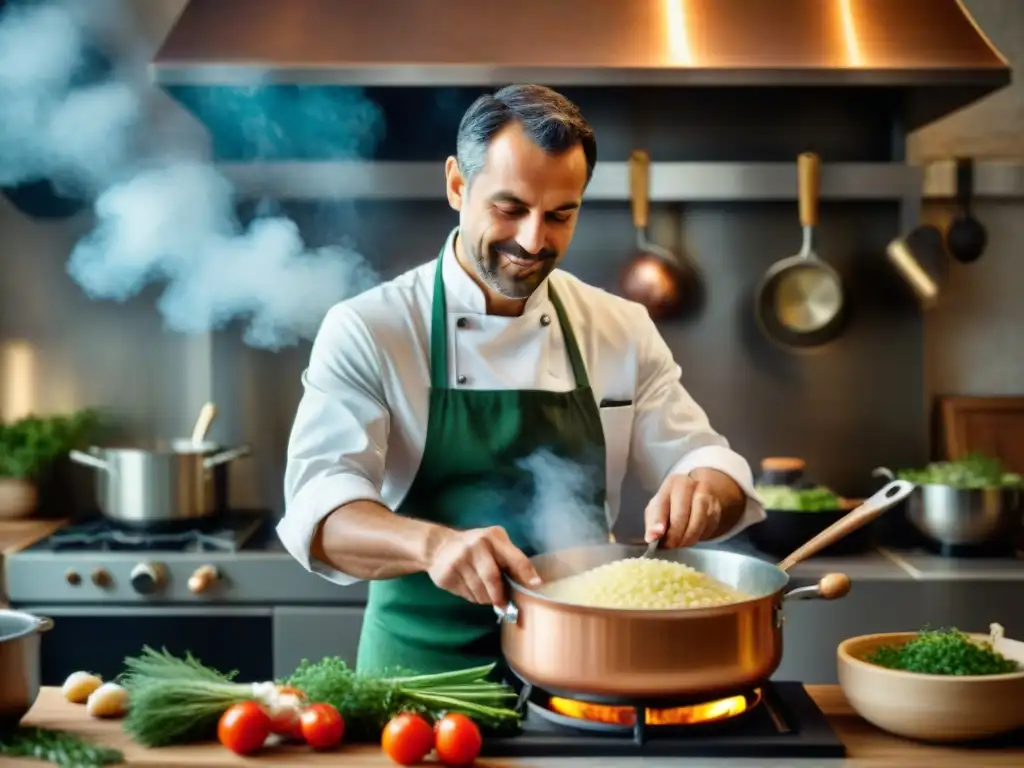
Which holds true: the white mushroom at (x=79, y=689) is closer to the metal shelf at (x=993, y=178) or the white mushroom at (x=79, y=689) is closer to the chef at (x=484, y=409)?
the chef at (x=484, y=409)

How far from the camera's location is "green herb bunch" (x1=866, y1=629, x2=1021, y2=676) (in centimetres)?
152

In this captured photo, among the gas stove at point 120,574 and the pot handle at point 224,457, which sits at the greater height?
the pot handle at point 224,457

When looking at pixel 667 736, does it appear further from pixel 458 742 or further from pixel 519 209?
pixel 519 209

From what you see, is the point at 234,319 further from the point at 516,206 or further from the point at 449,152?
the point at 516,206

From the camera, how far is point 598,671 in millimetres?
1434

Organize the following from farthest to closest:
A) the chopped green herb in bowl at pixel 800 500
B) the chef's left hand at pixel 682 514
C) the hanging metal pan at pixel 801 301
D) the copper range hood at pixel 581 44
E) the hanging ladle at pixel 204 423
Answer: the hanging metal pan at pixel 801 301, the hanging ladle at pixel 204 423, the chopped green herb in bowl at pixel 800 500, the copper range hood at pixel 581 44, the chef's left hand at pixel 682 514

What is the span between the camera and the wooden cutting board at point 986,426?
3.54 metres

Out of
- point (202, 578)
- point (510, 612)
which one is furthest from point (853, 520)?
point (202, 578)

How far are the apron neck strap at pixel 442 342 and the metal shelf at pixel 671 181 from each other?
1210 mm

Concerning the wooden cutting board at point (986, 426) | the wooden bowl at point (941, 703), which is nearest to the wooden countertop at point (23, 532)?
the wooden bowl at point (941, 703)

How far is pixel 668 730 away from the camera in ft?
5.00

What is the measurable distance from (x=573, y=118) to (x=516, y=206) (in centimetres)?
17

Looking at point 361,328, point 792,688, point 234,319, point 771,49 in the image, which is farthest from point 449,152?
point 792,688

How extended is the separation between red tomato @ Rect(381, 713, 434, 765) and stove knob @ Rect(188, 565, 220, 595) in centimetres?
158
